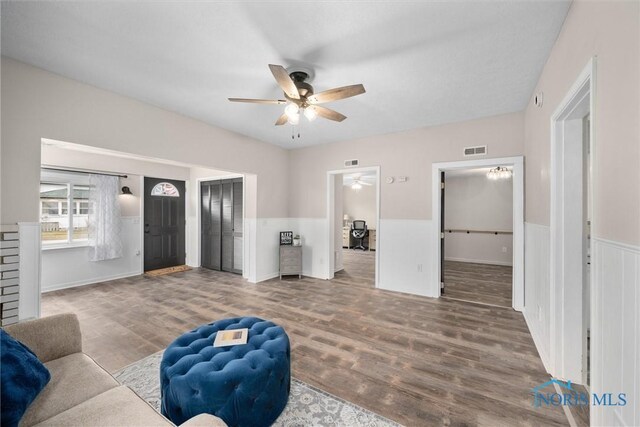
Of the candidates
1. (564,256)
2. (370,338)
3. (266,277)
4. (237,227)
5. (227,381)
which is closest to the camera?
(227,381)

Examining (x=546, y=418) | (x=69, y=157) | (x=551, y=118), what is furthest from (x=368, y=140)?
(x=69, y=157)

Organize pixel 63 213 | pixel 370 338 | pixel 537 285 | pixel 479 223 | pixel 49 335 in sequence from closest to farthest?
pixel 49 335 → pixel 537 285 → pixel 370 338 → pixel 63 213 → pixel 479 223

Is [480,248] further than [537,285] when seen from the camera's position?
Yes

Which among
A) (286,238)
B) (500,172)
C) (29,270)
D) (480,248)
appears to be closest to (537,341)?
(286,238)

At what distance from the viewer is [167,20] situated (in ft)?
6.01

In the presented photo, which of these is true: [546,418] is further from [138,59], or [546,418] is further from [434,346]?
[138,59]

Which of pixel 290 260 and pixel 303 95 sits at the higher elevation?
pixel 303 95

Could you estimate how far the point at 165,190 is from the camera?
19.5 ft

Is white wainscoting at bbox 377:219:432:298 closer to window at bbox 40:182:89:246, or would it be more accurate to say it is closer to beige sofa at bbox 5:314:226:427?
beige sofa at bbox 5:314:226:427

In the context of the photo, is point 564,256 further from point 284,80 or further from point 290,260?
point 290,260

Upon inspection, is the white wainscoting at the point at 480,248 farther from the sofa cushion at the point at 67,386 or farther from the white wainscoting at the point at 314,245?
the sofa cushion at the point at 67,386

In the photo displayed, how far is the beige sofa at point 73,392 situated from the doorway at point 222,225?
385cm

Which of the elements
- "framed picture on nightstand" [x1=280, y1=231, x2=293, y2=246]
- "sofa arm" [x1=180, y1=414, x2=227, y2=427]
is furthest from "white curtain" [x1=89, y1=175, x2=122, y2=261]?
"sofa arm" [x1=180, y1=414, x2=227, y2=427]

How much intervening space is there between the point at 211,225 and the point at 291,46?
15.9 feet
